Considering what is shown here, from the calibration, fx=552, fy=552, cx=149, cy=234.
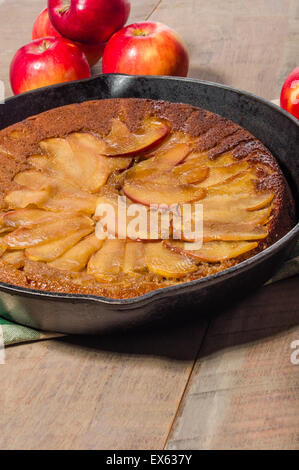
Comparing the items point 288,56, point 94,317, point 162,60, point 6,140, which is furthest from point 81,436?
point 288,56

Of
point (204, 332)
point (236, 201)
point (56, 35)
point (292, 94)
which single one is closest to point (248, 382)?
point (204, 332)

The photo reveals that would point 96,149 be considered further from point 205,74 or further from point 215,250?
point 205,74

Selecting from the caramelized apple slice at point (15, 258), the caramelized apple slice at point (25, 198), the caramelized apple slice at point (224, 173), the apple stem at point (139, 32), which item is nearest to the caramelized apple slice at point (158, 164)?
the caramelized apple slice at point (224, 173)

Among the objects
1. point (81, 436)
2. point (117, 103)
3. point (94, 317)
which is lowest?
point (81, 436)

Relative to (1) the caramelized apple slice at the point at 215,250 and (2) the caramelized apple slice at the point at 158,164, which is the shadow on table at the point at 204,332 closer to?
(1) the caramelized apple slice at the point at 215,250

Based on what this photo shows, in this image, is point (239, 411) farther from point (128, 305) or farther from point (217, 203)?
point (217, 203)

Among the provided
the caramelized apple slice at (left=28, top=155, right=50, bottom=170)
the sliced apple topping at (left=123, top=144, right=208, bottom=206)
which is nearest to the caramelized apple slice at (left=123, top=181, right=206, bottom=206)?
the sliced apple topping at (left=123, top=144, right=208, bottom=206)
